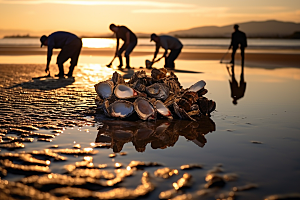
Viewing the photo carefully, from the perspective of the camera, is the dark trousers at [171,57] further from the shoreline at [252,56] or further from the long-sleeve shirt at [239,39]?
the shoreline at [252,56]

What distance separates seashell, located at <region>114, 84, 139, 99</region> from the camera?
6629 millimetres

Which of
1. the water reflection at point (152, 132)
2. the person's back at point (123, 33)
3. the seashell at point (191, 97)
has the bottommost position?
the water reflection at point (152, 132)

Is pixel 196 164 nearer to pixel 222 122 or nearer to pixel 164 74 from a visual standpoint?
pixel 222 122

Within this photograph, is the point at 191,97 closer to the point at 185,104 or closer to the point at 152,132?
the point at 185,104

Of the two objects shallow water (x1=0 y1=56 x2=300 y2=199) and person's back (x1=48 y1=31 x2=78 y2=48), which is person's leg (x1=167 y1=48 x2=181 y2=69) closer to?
person's back (x1=48 y1=31 x2=78 y2=48)

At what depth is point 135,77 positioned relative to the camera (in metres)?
7.48

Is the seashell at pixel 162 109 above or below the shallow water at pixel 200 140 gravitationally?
above

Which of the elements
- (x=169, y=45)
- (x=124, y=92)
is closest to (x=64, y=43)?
(x=169, y=45)

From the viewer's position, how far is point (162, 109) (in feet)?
21.4

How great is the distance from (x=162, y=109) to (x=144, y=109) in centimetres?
32

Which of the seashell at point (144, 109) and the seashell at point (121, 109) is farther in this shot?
the seashell at point (121, 109)

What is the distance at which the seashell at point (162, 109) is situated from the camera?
6430mm

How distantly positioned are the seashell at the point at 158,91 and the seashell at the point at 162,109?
→ 0.23m

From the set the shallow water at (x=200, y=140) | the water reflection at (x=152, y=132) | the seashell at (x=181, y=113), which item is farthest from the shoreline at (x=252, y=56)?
the water reflection at (x=152, y=132)
